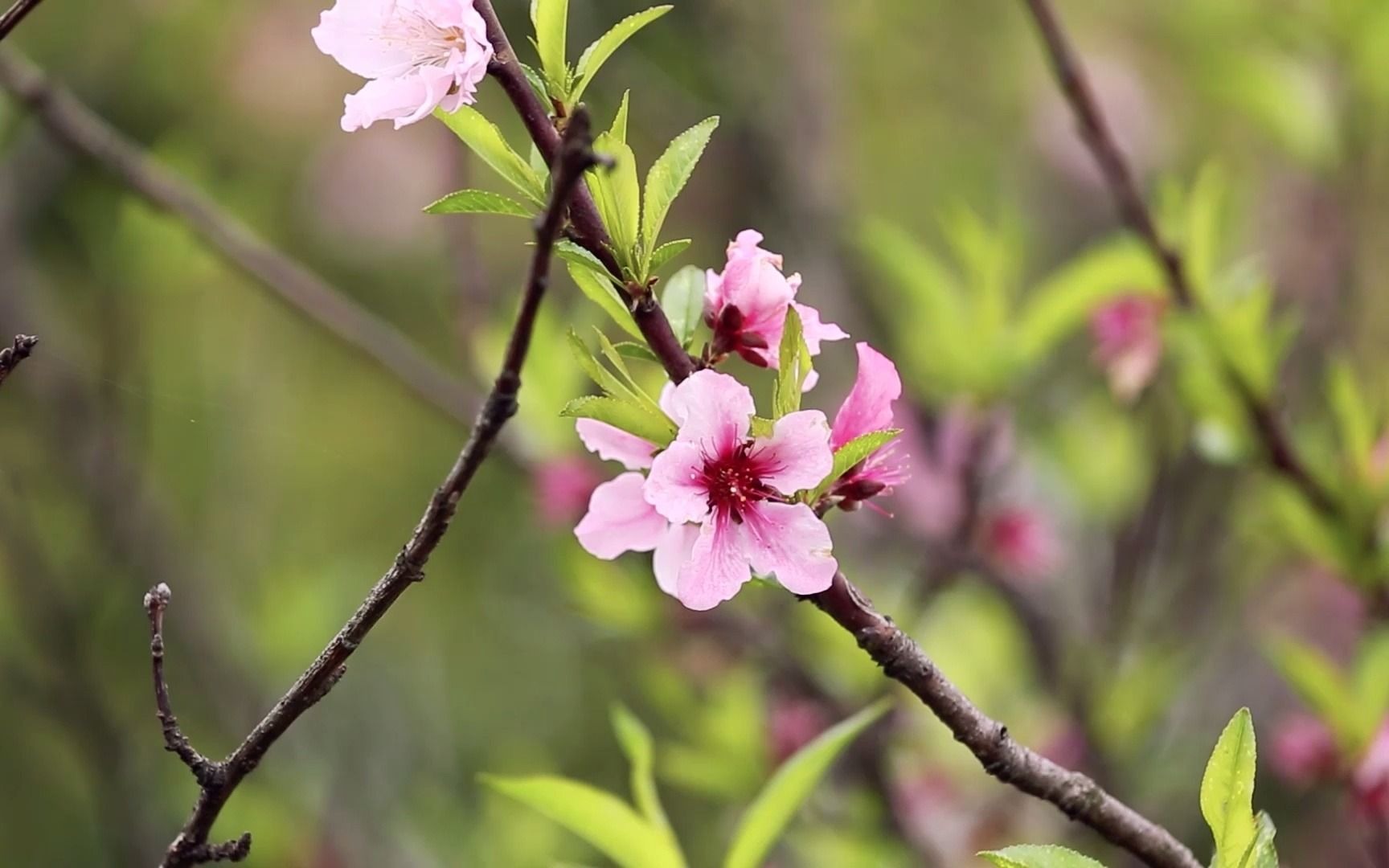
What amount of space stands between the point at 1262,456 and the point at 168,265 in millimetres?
1400

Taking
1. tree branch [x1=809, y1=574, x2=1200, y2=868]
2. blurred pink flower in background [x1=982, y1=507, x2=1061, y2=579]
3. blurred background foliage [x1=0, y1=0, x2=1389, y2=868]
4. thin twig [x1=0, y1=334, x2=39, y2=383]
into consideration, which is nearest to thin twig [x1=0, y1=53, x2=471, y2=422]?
blurred background foliage [x1=0, y1=0, x2=1389, y2=868]

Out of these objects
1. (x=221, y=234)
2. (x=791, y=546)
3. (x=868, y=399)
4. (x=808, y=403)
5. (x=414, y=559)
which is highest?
(x=808, y=403)

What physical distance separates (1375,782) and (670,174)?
76 cm

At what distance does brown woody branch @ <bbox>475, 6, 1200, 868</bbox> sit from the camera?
63cm

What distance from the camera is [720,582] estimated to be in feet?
2.14

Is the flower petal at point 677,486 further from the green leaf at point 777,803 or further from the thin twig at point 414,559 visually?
the green leaf at point 777,803

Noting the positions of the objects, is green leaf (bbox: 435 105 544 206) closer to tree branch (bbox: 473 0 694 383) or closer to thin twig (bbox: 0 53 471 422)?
tree branch (bbox: 473 0 694 383)

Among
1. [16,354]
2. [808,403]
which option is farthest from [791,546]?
[808,403]

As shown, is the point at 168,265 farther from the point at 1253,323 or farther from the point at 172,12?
the point at 1253,323

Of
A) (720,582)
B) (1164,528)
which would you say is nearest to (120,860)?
(720,582)

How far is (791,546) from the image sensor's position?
0.64m

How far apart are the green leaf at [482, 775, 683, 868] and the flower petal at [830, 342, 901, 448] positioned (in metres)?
0.31

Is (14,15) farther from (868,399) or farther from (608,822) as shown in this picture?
(608,822)

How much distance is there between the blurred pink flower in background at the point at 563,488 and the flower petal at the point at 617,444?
824mm
